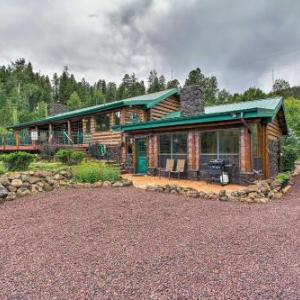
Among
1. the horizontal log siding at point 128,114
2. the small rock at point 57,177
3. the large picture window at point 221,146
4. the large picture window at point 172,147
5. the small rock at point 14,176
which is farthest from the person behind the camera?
the horizontal log siding at point 128,114

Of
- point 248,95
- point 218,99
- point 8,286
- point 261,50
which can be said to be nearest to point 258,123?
point 8,286

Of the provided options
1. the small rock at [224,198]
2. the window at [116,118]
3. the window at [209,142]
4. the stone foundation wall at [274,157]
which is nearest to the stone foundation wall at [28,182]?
the small rock at [224,198]

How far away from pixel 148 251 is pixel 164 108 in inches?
539

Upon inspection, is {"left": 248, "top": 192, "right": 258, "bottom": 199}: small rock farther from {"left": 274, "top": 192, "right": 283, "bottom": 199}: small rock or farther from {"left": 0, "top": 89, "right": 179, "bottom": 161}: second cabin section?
{"left": 0, "top": 89, "right": 179, "bottom": 161}: second cabin section

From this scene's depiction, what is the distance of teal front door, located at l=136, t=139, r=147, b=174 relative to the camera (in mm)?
13125

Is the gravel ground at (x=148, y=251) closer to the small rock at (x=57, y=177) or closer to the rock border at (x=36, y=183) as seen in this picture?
the rock border at (x=36, y=183)

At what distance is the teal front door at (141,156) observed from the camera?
1312cm

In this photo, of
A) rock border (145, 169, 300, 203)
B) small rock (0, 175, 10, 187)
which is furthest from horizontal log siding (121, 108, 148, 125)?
small rock (0, 175, 10, 187)

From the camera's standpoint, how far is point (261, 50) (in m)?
20.2

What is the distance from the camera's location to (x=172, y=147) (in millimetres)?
11703

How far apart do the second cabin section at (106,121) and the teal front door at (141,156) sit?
146 cm

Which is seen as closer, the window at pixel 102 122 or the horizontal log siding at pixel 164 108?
the horizontal log siding at pixel 164 108

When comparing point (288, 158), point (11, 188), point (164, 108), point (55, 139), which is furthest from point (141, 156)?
point (55, 139)

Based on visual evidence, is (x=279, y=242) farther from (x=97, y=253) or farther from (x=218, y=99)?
(x=218, y=99)
